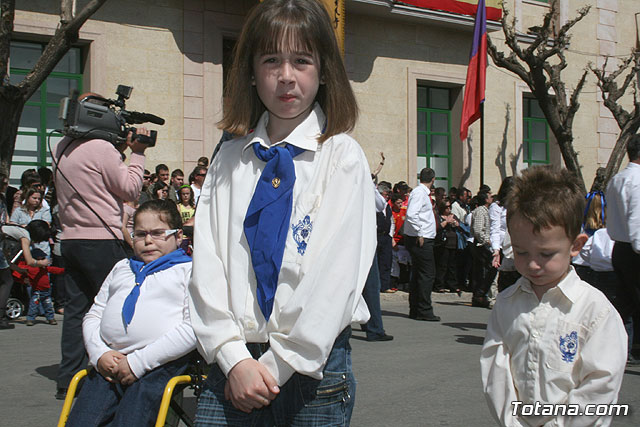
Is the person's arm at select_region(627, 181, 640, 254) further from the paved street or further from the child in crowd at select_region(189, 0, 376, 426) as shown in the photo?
the child in crowd at select_region(189, 0, 376, 426)

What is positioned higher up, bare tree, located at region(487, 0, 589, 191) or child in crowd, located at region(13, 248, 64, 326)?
bare tree, located at region(487, 0, 589, 191)

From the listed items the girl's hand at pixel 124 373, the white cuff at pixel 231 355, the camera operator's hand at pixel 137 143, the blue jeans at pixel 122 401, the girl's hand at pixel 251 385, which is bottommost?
the blue jeans at pixel 122 401

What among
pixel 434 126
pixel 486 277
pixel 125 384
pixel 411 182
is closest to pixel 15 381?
pixel 125 384

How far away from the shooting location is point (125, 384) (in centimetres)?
318

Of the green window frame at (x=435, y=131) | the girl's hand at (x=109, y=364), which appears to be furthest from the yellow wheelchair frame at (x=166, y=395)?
the green window frame at (x=435, y=131)

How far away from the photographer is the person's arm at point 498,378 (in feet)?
7.92

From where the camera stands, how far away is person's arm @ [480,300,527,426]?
2.41 metres

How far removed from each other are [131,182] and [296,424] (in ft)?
10.8

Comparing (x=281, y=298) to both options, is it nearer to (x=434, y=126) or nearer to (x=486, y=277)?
(x=486, y=277)

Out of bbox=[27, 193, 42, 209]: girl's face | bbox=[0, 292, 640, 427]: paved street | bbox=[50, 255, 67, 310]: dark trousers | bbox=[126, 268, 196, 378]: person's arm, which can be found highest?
bbox=[27, 193, 42, 209]: girl's face

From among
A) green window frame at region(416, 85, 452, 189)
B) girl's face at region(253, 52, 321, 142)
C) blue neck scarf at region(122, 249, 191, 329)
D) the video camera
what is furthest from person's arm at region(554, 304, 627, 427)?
green window frame at region(416, 85, 452, 189)

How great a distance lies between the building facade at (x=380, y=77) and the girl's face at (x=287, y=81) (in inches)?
421

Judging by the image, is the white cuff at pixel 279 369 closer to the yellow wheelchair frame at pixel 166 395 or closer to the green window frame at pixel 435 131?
the yellow wheelchair frame at pixel 166 395

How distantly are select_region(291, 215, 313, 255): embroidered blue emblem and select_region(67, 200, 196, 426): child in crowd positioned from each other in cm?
131
